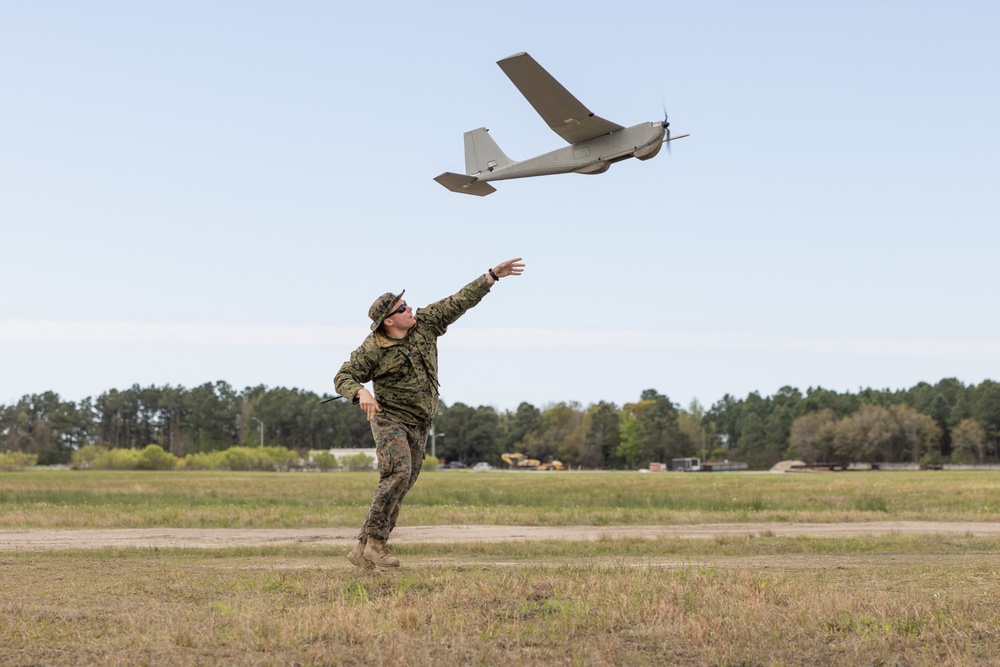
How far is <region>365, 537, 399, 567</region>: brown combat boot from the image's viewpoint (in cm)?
930

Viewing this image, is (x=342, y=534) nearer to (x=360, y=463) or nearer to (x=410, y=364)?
(x=410, y=364)

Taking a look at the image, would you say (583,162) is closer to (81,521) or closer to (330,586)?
(81,521)

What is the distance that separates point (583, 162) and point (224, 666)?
20318 millimetres

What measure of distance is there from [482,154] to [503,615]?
23.0 m

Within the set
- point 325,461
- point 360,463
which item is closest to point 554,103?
point 360,463

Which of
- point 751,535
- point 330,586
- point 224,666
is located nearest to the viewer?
point 224,666

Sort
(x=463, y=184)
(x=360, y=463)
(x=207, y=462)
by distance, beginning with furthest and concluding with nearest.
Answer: (x=360, y=463) → (x=207, y=462) → (x=463, y=184)

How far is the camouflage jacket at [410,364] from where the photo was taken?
924cm

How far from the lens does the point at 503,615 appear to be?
6.75m

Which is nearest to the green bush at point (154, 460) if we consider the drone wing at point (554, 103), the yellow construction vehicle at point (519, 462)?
the yellow construction vehicle at point (519, 462)

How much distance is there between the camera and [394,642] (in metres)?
5.85

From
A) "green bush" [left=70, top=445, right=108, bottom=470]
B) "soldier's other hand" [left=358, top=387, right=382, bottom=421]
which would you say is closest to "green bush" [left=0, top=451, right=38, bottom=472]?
"green bush" [left=70, top=445, right=108, bottom=470]

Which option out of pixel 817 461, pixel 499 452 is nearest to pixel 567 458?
pixel 499 452

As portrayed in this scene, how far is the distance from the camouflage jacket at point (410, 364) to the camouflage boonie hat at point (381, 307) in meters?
0.14
